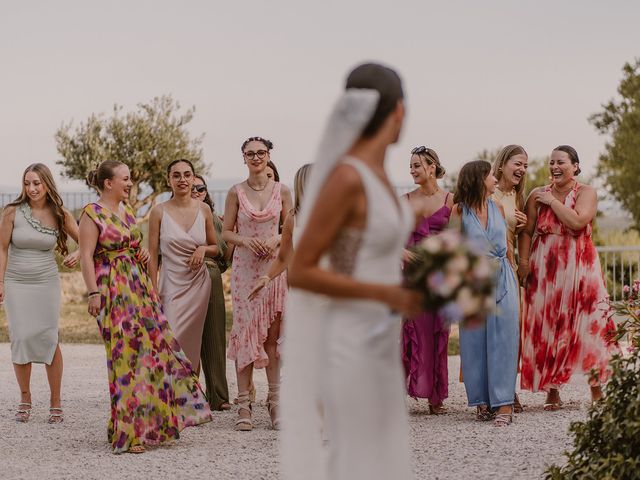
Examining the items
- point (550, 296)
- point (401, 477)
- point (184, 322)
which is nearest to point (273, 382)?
point (184, 322)

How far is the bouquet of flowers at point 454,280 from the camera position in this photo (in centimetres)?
317

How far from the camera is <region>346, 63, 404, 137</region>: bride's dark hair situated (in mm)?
3346

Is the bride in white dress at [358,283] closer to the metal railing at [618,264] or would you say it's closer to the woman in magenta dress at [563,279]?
the woman in magenta dress at [563,279]

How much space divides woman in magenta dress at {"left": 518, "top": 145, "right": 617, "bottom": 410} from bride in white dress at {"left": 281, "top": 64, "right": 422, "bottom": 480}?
581 cm

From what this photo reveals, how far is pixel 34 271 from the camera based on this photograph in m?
9.13

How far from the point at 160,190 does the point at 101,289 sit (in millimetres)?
28155

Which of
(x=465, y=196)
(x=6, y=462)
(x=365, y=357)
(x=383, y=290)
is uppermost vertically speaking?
(x=465, y=196)

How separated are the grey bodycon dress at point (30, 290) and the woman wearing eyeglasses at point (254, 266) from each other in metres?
1.73

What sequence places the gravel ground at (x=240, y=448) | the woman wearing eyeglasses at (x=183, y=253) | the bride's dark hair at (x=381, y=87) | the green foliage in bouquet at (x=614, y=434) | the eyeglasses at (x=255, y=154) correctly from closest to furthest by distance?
the bride's dark hair at (x=381, y=87) < the green foliage in bouquet at (x=614, y=434) < the gravel ground at (x=240, y=448) < the eyeglasses at (x=255, y=154) < the woman wearing eyeglasses at (x=183, y=253)

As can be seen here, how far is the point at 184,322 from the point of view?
9.19 m

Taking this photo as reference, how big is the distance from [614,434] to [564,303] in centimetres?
394

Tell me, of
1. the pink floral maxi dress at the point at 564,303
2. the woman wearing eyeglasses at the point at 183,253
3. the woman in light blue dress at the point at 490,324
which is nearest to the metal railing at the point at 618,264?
the pink floral maxi dress at the point at 564,303

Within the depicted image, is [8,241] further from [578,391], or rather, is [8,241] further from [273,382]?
[578,391]

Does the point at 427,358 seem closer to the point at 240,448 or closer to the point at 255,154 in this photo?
the point at 240,448
